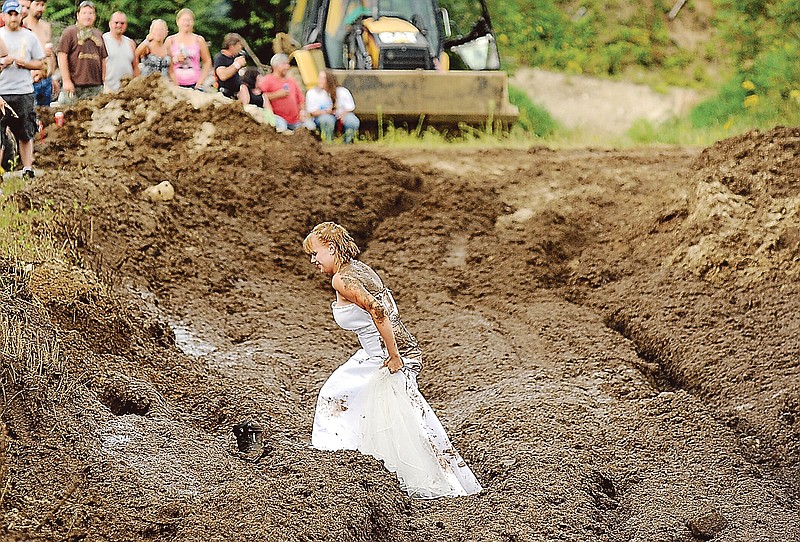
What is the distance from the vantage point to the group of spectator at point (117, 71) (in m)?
9.29

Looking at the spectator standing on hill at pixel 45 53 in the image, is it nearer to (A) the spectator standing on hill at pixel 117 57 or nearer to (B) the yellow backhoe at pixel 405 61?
(A) the spectator standing on hill at pixel 117 57

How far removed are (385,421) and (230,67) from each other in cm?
747

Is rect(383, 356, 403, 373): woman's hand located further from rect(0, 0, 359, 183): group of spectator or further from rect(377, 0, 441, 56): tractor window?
rect(377, 0, 441, 56): tractor window

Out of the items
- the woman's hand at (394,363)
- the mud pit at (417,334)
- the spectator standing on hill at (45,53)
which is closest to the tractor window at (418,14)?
the mud pit at (417,334)

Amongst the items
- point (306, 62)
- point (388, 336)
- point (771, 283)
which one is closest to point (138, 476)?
point (388, 336)

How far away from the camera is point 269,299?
8.52m

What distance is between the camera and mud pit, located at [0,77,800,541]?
16.3 feet

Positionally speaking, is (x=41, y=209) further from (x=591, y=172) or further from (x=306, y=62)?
(x=306, y=62)

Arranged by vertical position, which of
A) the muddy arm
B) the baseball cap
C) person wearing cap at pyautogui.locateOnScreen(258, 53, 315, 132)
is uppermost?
the baseball cap

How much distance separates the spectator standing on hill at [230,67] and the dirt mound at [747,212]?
5373 mm

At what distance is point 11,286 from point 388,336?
254 cm

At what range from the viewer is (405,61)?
14.5m

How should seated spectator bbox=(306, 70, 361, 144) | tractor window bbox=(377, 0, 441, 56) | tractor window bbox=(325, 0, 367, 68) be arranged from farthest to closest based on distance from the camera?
tractor window bbox=(377, 0, 441, 56)
tractor window bbox=(325, 0, 367, 68)
seated spectator bbox=(306, 70, 361, 144)

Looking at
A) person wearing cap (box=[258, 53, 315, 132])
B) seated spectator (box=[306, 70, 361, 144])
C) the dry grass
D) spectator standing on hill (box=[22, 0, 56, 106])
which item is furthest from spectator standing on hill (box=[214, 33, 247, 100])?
the dry grass
